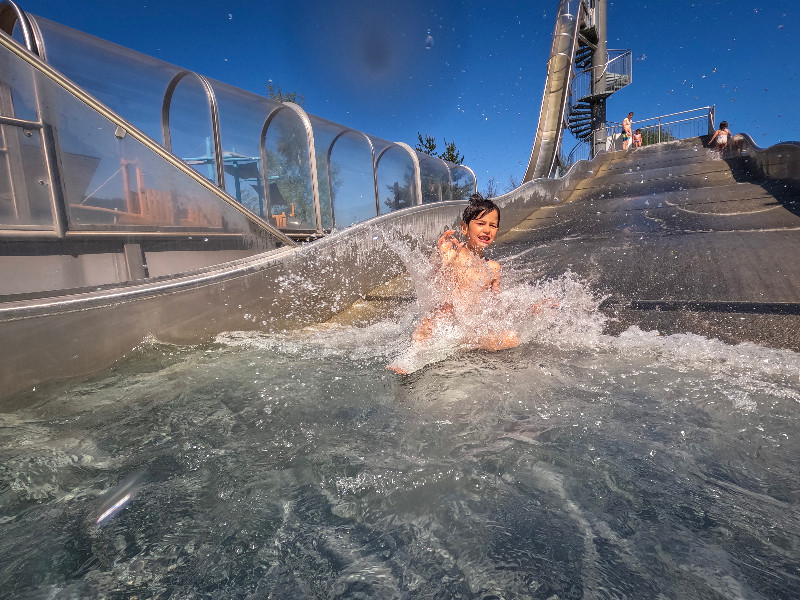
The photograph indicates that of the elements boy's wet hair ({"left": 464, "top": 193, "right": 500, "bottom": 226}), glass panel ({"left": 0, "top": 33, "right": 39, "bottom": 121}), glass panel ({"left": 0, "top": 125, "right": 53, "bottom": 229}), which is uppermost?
glass panel ({"left": 0, "top": 33, "right": 39, "bottom": 121})

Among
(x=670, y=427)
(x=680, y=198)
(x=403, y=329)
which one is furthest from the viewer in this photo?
(x=680, y=198)

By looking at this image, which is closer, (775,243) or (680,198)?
(775,243)

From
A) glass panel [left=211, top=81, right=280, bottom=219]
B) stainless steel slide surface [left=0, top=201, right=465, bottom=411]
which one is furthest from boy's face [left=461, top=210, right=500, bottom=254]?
glass panel [left=211, top=81, right=280, bottom=219]

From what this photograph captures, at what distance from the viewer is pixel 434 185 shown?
970 centimetres

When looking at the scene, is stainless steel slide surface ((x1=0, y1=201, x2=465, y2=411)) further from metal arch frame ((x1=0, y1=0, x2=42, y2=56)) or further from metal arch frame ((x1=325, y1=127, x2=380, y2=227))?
metal arch frame ((x1=0, y1=0, x2=42, y2=56))

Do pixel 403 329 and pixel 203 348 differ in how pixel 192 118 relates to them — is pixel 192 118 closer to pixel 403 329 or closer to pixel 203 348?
pixel 203 348

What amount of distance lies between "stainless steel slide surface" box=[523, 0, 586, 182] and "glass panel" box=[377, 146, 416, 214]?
525 cm

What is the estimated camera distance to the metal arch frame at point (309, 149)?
5938mm

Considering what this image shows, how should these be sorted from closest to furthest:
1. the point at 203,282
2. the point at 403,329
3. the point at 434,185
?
the point at 203,282
the point at 403,329
the point at 434,185

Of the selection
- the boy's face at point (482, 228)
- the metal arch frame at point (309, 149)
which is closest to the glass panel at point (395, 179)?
the metal arch frame at point (309, 149)

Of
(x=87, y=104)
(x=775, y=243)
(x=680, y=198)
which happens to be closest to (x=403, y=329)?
(x=87, y=104)

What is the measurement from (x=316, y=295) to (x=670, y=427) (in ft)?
10.7

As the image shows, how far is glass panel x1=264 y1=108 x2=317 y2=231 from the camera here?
606 centimetres

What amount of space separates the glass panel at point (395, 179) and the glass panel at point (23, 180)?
550cm
